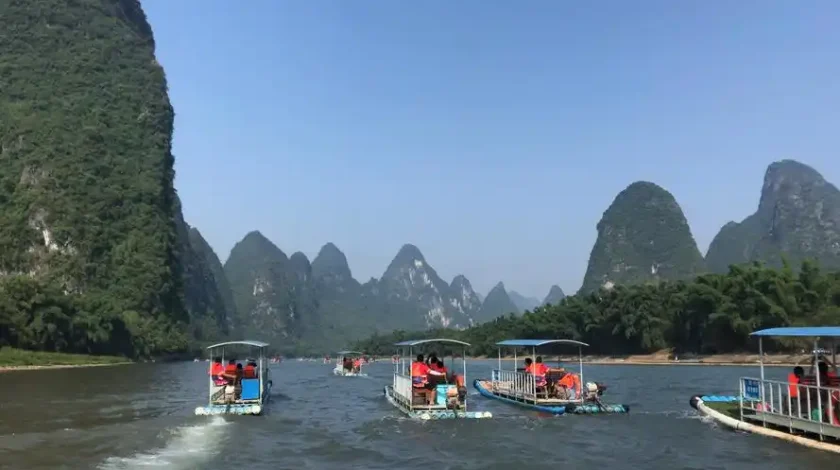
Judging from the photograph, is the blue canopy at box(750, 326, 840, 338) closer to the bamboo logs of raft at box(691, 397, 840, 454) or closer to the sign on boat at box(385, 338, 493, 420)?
the bamboo logs of raft at box(691, 397, 840, 454)

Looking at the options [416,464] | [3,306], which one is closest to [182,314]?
[3,306]

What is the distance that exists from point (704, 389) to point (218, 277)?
17615 centimetres

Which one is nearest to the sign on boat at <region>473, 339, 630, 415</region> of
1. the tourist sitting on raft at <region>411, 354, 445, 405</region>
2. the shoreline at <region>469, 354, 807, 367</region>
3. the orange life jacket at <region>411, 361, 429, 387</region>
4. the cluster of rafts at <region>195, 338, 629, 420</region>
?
the cluster of rafts at <region>195, 338, 629, 420</region>

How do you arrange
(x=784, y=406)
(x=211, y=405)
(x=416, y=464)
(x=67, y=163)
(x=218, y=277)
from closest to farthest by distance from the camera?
1. (x=416, y=464)
2. (x=784, y=406)
3. (x=211, y=405)
4. (x=67, y=163)
5. (x=218, y=277)

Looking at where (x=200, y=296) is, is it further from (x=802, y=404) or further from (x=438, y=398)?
(x=802, y=404)

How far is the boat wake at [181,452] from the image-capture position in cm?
1259

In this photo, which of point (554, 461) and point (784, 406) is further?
point (784, 406)

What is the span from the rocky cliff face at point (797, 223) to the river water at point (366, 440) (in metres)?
99.4

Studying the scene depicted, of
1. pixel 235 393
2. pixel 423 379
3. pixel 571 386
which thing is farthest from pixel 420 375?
pixel 235 393

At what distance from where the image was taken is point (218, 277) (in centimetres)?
19238

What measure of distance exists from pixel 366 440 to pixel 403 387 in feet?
19.5

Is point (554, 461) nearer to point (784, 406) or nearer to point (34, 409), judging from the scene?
point (784, 406)

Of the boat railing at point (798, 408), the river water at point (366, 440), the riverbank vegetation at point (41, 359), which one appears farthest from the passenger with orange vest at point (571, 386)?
the riverbank vegetation at point (41, 359)

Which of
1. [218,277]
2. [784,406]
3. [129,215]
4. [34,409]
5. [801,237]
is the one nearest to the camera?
[784,406]
